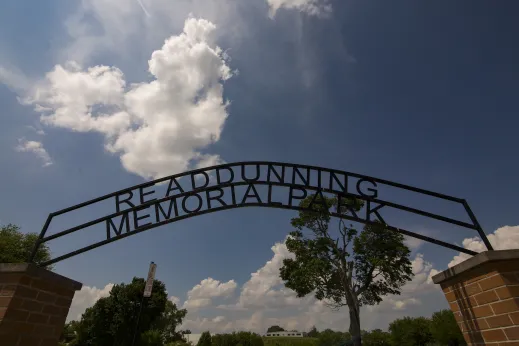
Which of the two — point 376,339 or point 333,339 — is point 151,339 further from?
point 376,339

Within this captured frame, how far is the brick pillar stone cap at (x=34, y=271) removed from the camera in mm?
3549

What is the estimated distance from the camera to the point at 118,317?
105 feet

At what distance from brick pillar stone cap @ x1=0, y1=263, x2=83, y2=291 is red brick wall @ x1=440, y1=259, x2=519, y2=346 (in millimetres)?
5096

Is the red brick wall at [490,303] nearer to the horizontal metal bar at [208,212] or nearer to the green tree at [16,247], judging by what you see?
the horizontal metal bar at [208,212]

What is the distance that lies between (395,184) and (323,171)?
3.86ft

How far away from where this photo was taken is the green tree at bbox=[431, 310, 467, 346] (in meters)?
37.0

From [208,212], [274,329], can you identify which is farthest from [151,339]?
[274,329]

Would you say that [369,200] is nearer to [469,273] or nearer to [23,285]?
[469,273]

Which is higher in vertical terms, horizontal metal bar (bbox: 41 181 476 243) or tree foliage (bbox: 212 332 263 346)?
tree foliage (bbox: 212 332 263 346)

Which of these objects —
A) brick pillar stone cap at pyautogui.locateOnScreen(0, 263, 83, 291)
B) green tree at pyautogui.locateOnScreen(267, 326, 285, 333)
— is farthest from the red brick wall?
green tree at pyautogui.locateOnScreen(267, 326, 285, 333)

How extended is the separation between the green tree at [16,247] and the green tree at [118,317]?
8.05 m

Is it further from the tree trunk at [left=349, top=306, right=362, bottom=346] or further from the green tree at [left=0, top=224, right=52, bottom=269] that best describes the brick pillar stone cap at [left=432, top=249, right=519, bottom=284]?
the green tree at [left=0, top=224, right=52, bottom=269]

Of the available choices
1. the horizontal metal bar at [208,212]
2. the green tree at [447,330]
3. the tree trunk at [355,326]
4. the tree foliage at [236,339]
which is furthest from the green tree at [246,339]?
the horizontal metal bar at [208,212]

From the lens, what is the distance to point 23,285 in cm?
360
